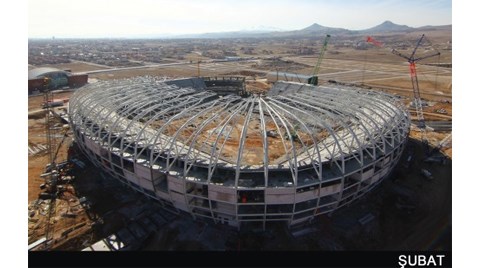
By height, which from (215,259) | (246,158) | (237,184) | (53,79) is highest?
(53,79)

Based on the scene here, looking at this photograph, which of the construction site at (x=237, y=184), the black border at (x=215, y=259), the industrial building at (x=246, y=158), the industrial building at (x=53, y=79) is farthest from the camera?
the industrial building at (x=53, y=79)

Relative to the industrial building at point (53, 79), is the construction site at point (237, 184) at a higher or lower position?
lower

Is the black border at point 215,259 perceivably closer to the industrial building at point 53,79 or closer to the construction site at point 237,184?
the construction site at point 237,184

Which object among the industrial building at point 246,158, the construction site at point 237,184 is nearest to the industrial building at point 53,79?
the construction site at point 237,184

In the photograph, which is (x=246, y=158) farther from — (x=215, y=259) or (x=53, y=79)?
(x=53, y=79)

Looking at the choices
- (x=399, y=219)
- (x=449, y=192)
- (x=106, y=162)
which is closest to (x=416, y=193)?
(x=449, y=192)

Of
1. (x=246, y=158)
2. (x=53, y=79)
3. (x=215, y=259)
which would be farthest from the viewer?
(x=53, y=79)

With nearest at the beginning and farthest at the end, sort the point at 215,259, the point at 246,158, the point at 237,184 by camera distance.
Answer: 1. the point at 215,259
2. the point at 237,184
3. the point at 246,158

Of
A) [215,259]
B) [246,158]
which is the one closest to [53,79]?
[246,158]

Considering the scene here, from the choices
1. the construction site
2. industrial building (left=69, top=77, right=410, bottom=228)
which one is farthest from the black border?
industrial building (left=69, top=77, right=410, bottom=228)
